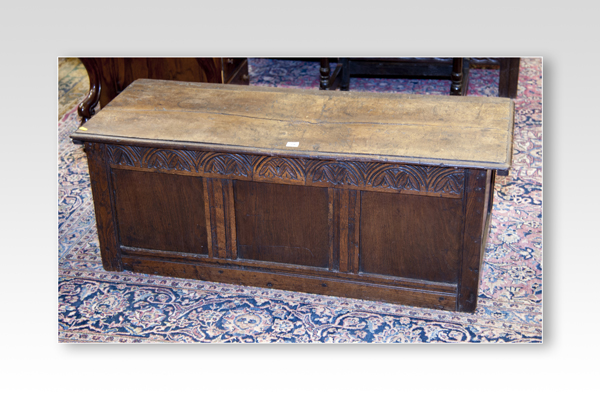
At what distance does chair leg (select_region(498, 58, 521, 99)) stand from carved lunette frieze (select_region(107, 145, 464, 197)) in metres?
2.64

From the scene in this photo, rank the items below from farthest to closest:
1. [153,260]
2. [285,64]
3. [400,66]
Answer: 1. [285,64]
2. [400,66]
3. [153,260]

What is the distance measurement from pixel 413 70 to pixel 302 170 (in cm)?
270

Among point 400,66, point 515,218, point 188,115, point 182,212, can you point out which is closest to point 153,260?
point 182,212

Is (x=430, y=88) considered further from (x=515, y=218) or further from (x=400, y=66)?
(x=515, y=218)

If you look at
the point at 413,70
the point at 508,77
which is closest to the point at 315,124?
the point at 413,70

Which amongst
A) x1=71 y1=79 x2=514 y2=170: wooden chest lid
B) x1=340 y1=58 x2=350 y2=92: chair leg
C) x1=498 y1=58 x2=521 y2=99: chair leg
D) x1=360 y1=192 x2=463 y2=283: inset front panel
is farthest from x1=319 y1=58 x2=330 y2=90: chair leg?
x1=360 y1=192 x2=463 y2=283: inset front panel

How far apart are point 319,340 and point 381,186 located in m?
0.77

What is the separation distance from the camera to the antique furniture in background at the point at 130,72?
4832mm

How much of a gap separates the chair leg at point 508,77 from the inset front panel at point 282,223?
8.98 ft

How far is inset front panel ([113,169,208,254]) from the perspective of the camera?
327 cm

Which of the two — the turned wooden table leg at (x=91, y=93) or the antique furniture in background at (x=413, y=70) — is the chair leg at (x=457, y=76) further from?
the turned wooden table leg at (x=91, y=93)

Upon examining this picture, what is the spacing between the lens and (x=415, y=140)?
9.87 feet

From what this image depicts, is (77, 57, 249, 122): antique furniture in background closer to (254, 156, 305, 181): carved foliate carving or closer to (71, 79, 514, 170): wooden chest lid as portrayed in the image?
(71, 79, 514, 170): wooden chest lid

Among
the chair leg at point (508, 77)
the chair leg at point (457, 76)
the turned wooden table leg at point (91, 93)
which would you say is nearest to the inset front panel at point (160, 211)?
the turned wooden table leg at point (91, 93)
